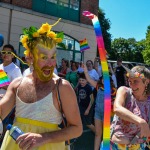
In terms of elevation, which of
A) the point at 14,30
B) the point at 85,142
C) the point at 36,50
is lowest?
the point at 85,142

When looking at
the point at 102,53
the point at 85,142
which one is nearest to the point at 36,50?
the point at 102,53

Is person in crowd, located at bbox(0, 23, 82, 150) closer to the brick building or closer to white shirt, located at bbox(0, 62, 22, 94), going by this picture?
white shirt, located at bbox(0, 62, 22, 94)

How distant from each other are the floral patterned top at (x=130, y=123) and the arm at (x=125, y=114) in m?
0.07

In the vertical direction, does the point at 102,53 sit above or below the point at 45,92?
above

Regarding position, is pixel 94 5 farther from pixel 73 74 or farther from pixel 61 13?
pixel 73 74

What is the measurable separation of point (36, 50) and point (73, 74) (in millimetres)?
6727

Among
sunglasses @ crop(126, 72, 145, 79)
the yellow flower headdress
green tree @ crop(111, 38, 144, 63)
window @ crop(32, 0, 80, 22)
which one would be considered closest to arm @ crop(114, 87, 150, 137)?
sunglasses @ crop(126, 72, 145, 79)

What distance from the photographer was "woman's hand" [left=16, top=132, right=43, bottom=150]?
5.67ft

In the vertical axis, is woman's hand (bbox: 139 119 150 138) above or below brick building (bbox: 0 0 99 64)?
below

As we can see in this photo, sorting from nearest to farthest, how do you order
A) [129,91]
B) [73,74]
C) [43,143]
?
[43,143]
[129,91]
[73,74]

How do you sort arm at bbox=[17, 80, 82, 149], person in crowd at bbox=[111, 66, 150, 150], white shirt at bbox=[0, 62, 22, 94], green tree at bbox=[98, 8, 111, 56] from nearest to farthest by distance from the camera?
arm at bbox=[17, 80, 82, 149], person in crowd at bbox=[111, 66, 150, 150], white shirt at bbox=[0, 62, 22, 94], green tree at bbox=[98, 8, 111, 56]

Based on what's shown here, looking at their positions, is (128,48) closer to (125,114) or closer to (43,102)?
(125,114)

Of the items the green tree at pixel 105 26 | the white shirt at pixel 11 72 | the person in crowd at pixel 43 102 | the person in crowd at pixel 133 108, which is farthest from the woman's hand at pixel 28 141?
the green tree at pixel 105 26

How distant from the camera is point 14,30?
14.2 m
